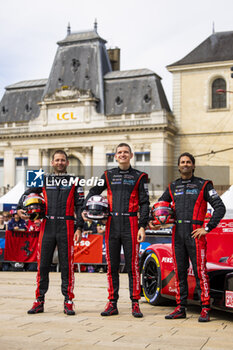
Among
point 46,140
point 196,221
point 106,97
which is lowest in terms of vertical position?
point 196,221

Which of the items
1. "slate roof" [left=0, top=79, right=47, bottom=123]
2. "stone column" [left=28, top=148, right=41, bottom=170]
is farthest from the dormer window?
"stone column" [left=28, top=148, right=41, bottom=170]

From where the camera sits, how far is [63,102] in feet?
178

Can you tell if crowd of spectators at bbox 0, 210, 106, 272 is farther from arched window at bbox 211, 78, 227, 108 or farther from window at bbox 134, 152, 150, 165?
arched window at bbox 211, 78, 227, 108

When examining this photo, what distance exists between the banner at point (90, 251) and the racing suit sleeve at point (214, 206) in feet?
30.4

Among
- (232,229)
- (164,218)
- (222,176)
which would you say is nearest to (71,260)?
(164,218)

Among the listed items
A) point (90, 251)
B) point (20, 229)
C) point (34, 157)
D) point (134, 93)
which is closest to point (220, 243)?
point (90, 251)

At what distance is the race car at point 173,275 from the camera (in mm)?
7012

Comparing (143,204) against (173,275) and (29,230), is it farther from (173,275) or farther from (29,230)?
(29,230)

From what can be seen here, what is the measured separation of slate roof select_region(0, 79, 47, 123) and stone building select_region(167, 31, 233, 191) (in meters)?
13.1

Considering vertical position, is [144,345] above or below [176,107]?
below

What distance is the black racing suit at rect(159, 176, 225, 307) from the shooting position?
23.6 feet

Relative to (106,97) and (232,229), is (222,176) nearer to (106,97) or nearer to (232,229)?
(106,97)

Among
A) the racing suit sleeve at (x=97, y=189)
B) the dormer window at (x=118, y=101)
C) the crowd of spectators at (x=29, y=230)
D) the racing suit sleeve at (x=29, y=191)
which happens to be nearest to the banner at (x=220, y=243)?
the racing suit sleeve at (x=97, y=189)

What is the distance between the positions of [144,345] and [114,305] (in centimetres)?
197
